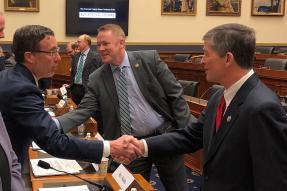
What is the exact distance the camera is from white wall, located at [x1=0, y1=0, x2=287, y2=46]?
10.1 m

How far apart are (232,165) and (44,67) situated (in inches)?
46.9

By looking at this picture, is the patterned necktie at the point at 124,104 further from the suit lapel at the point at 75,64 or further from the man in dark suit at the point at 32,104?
the suit lapel at the point at 75,64

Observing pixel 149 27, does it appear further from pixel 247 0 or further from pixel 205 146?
pixel 205 146

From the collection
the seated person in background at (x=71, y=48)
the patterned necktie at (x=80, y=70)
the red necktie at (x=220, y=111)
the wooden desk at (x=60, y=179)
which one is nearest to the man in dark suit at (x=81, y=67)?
the patterned necktie at (x=80, y=70)

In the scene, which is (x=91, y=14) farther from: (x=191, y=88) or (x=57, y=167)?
(x=57, y=167)

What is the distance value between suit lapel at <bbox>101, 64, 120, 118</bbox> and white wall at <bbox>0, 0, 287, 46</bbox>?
277 inches

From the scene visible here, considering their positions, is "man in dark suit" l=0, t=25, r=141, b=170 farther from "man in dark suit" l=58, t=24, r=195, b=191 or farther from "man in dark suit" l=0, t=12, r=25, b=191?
"man in dark suit" l=58, t=24, r=195, b=191

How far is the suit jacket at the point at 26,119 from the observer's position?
2297 millimetres

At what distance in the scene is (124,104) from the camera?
3367 mm

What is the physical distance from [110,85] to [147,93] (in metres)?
0.29

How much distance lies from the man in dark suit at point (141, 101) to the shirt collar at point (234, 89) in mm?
1249

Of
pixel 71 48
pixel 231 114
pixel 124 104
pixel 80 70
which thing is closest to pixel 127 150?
pixel 124 104

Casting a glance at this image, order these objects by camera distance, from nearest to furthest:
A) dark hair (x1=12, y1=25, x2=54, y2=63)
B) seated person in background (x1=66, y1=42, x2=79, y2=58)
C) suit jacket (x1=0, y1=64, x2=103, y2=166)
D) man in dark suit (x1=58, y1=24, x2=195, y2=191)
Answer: suit jacket (x1=0, y1=64, x2=103, y2=166)
dark hair (x1=12, y1=25, x2=54, y2=63)
man in dark suit (x1=58, y1=24, x2=195, y2=191)
seated person in background (x1=66, y1=42, x2=79, y2=58)

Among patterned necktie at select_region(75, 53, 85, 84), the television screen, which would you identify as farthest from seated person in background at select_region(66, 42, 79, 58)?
patterned necktie at select_region(75, 53, 85, 84)
